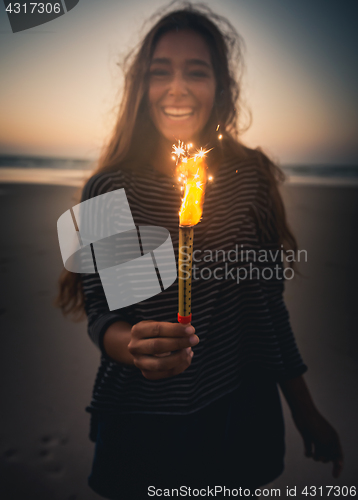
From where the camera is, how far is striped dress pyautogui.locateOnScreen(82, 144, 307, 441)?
118 cm

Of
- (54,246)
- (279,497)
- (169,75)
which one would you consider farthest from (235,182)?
(54,246)

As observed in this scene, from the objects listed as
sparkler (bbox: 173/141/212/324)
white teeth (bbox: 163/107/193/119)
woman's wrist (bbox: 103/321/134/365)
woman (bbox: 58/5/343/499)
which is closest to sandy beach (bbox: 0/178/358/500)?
woman (bbox: 58/5/343/499)

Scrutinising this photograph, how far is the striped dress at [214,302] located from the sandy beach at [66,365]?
94cm

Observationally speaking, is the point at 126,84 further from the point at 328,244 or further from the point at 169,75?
the point at 328,244

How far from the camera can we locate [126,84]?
145 centimetres

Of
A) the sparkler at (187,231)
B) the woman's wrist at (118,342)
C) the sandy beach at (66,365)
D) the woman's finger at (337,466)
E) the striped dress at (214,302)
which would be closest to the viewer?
the sparkler at (187,231)

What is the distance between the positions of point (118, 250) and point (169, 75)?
0.84m

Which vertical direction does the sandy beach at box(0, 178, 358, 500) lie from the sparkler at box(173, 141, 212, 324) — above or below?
below

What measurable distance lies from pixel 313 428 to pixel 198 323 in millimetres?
851

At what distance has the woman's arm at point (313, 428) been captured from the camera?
4.53 ft

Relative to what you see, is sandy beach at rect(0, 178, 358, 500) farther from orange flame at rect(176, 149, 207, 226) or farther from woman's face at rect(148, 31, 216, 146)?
orange flame at rect(176, 149, 207, 226)

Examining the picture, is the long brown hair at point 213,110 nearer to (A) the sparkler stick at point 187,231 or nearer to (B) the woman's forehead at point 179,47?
(B) the woman's forehead at point 179,47

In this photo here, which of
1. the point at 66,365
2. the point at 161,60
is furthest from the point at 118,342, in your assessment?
the point at 66,365

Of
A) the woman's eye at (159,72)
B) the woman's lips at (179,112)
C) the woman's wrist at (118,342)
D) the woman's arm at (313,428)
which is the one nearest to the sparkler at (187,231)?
the woman's wrist at (118,342)
